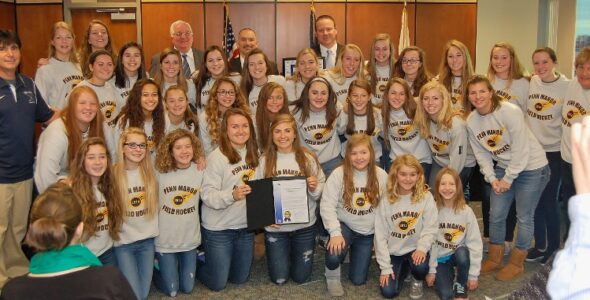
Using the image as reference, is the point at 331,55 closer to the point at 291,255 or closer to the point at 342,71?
the point at 342,71

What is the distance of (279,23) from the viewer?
10.1 meters

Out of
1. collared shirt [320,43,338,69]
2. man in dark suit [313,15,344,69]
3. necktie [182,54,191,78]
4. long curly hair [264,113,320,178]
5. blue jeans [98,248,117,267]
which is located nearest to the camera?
blue jeans [98,248,117,267]

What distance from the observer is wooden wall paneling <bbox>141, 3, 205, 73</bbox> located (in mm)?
9945

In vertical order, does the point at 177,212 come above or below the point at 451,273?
above

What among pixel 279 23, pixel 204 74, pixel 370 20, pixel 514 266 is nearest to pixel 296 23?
pixel 279 23

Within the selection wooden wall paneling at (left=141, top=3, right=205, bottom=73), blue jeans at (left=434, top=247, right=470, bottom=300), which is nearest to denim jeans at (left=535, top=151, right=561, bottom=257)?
blue jeans at (left=434, top=247, right=470, bottom=300)

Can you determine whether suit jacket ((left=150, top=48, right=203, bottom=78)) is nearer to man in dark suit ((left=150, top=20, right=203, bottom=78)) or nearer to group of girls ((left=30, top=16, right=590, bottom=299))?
man in dark suit ((left=150, top=20, right=203, bottom=78))

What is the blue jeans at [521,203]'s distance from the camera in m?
4.96

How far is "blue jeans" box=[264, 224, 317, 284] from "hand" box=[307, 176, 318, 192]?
366 mm

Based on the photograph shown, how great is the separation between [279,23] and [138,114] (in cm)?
556

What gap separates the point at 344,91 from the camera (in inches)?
235

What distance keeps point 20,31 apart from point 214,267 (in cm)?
715

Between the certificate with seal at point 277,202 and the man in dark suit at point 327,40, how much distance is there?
8.05 ft

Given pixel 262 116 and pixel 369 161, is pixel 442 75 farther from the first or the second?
pixel 262 116
